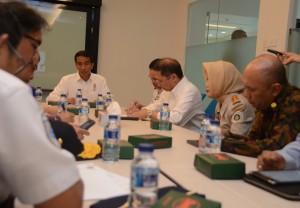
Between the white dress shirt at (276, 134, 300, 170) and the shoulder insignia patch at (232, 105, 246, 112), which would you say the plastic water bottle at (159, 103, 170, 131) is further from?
the white dress shirt at (276, 134, 300, 170)

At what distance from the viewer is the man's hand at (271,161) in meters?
1.45

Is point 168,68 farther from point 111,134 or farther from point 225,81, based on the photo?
point 111,134

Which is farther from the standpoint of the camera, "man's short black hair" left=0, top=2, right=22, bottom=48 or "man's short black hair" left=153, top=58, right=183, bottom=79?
"man's short black hair" left=153, top=58, right=183, bottom=79

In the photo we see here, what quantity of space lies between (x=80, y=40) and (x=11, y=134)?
16.3ft

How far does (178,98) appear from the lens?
3227mm

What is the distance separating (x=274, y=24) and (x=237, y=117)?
1.53 meters

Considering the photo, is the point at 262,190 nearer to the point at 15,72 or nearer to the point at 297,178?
the point at 297,178

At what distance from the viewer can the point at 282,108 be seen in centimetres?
188

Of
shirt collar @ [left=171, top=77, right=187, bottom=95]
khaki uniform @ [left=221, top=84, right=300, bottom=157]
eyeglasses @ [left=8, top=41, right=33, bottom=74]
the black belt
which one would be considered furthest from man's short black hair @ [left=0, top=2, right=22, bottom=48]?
shirt collar @ [left=171, top=77, right=187, bottom=95]

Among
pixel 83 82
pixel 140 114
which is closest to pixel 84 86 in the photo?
pixel 83 82

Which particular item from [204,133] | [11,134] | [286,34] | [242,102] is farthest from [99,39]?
[11,134]

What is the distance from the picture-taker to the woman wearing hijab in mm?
2531

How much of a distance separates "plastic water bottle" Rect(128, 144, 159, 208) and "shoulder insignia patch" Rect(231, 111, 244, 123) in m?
1.77

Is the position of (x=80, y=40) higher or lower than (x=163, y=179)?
higher
